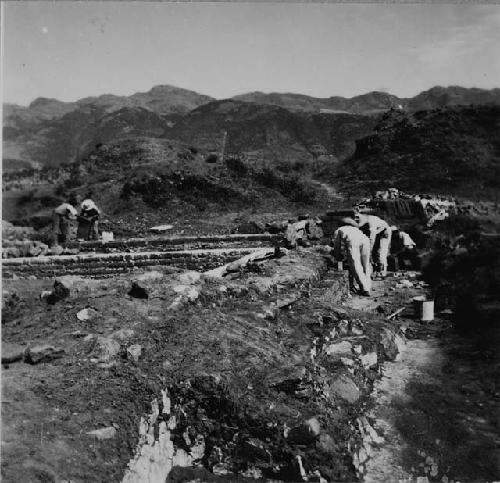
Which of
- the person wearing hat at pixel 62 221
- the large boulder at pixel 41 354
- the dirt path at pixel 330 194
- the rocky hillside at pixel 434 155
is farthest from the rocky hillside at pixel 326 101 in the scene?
the large boulder at pixel 41 354

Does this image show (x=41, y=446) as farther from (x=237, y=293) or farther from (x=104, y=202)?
(x=104, y=202)

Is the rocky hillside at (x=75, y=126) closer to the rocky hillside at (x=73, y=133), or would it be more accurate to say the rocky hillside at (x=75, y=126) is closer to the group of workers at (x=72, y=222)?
the rocky hillside at (x=73, y=133)

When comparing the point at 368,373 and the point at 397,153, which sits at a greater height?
the point at 397,153

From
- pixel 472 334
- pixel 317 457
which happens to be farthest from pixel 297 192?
pixel 317 457

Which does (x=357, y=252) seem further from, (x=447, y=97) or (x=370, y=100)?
(x=370, y=100)

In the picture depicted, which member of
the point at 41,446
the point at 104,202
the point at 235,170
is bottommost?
the point at 41,446

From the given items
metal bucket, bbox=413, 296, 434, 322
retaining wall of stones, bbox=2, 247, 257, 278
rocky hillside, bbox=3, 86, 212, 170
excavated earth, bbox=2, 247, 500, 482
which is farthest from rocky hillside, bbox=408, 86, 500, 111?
excavated earth, bbox=2, 247, 500, 482
